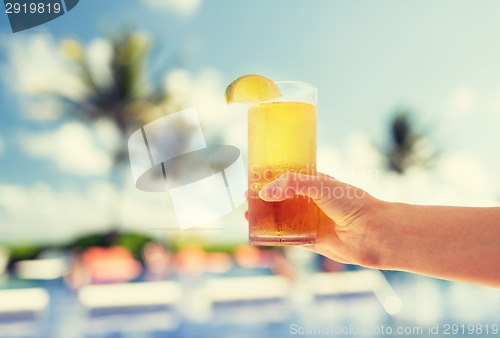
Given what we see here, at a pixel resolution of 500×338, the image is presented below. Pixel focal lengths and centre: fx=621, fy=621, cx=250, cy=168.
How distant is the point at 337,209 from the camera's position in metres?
2.15

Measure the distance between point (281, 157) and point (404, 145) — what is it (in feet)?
82.1

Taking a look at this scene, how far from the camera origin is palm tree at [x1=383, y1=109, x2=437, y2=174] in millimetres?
25781

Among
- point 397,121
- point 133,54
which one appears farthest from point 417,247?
point 397,121

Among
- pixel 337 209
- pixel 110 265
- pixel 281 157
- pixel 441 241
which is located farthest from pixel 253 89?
pixel 110 265

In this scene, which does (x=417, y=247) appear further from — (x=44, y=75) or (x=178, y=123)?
(x=44, y=75)

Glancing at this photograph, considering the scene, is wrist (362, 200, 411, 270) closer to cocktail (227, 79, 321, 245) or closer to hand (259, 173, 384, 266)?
hand (259, 173, 384, 266)

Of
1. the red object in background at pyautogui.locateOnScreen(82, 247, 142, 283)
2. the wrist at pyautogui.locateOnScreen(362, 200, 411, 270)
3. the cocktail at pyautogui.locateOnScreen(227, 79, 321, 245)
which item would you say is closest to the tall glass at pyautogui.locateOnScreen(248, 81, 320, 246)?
the cocktail at pyautogui.locateOnScreen(227, 79, 321, 245)

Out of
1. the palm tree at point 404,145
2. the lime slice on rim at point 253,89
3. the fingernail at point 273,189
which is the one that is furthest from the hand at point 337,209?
the palm tree at point 404,145

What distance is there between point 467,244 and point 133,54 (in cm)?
1925

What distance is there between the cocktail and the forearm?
0.27m

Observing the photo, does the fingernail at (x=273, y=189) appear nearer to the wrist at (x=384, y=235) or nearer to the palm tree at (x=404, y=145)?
the wrist at (x=384, y=235)

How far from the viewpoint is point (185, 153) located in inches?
851

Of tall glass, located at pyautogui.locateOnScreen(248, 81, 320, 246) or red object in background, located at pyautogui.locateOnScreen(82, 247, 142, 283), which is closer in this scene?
tall glass, located at pyautogui.locateOnScreen(248, 81, 320, 246)

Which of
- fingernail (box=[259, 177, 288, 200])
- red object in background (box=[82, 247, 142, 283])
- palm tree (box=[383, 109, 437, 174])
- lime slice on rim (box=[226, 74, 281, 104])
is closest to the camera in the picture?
fingernail (box=[259, 177, 288, 200])
